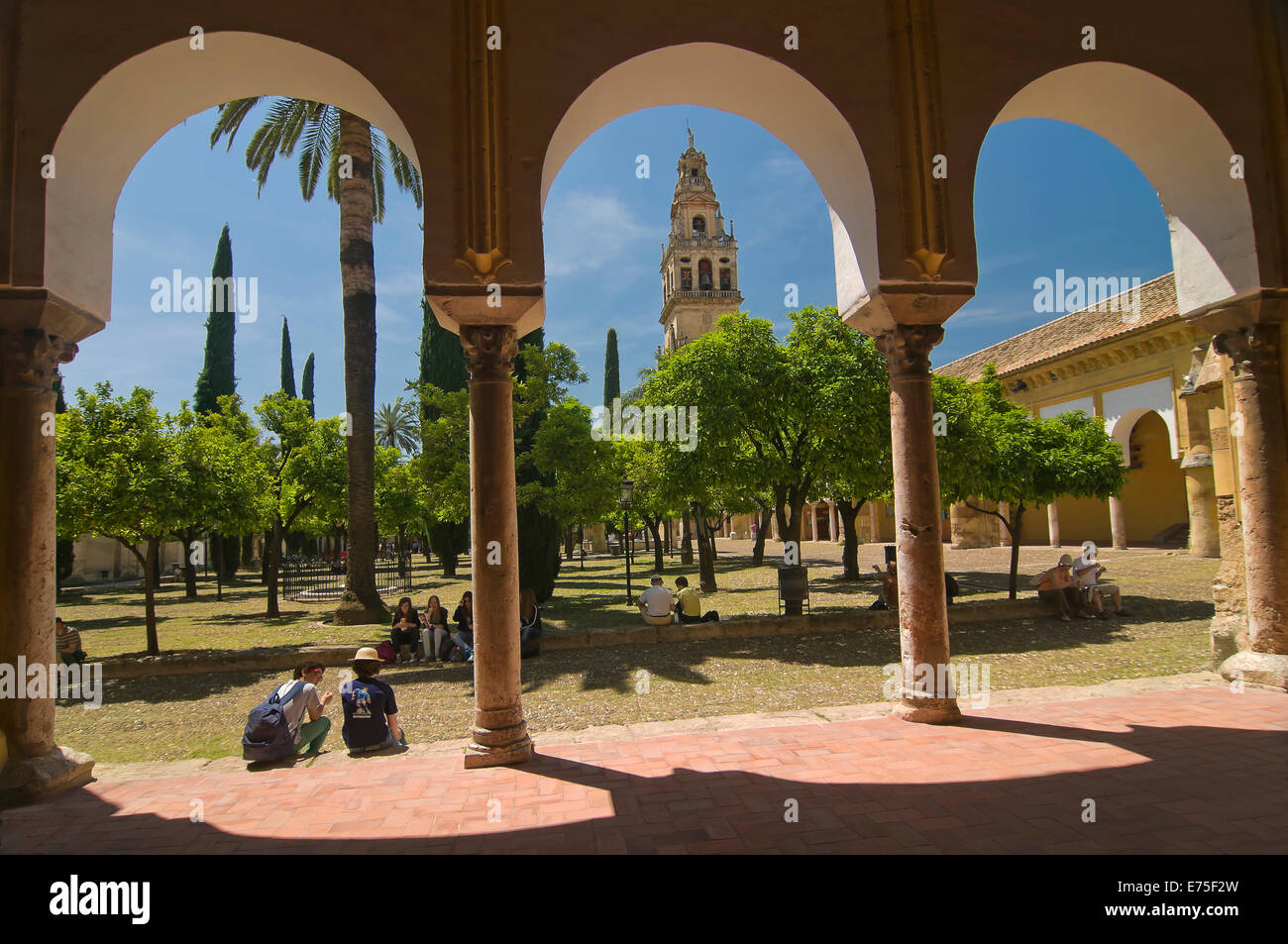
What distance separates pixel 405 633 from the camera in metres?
10.2

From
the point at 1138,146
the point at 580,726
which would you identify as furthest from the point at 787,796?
the point at 1138,146

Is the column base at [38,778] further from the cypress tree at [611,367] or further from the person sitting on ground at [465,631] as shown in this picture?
the cypress tree at [611,367]

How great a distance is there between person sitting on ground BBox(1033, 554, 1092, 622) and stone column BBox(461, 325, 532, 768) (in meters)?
9.85

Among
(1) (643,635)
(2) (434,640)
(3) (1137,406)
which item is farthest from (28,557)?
(3) (1137,406)

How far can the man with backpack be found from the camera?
5.41 m

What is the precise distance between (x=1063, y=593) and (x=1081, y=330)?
20235mm

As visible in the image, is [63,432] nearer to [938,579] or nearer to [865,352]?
[938,579]

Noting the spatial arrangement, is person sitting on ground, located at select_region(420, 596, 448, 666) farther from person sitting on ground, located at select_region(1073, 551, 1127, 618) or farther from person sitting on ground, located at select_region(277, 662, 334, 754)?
person sitting on ground, located at select_region(1073, 551, 1127, 618)

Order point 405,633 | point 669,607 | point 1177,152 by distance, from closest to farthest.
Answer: point 1177,152 → point 405,633 → point 669,607

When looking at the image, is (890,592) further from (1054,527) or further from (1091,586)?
(1054,527)

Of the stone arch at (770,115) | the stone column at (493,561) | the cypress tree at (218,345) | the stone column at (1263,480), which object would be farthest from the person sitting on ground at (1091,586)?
the cypress tree at (218,345)

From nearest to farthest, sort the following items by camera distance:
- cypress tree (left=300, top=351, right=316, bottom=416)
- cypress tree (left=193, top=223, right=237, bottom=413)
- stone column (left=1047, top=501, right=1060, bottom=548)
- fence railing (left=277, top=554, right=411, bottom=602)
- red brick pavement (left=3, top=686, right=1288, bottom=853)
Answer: red brick pavement (left=3, top=686, right=1288, bottom=853), fence railing (left=277, top=554, right=411, bottom=602), stone column (left=1047, top=501, right=1060, bottom=548), cypress tree (left=193, top=223, right=237, bottom=413), cypress tree (left=300, top=351, right=316, bottom=416)

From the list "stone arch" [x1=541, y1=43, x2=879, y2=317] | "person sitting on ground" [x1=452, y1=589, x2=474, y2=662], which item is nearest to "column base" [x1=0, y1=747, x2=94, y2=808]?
"stone arch" [x1=541, y1=43, x2=879, y2=317]
